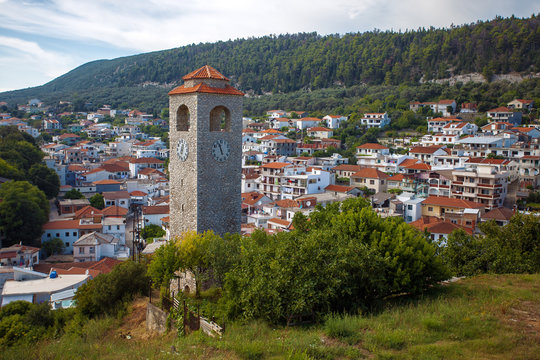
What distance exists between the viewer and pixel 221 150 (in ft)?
49.9

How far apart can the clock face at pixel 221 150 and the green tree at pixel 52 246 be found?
2429 centimetres

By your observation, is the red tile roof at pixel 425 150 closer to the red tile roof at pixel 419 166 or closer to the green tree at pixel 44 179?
the red tile roof at pixel 419 166

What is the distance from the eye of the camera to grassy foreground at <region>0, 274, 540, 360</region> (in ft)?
23.8

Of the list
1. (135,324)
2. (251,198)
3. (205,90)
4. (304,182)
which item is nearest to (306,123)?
(304,182)

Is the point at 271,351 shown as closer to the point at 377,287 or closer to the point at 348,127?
the point at 377,287

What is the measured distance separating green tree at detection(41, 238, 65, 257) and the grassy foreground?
989 inches

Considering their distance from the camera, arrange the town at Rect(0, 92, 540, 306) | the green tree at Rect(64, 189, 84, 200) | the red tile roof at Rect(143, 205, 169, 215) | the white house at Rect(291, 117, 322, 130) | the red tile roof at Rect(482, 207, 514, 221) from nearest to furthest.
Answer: the red tile roof at Rect(482, 207, 514, 221), the town at Rect(0, 92, 540, 306), the red tile roof at Rect(143, 205, 169, 215), the green tree at Rect(64, 189, 84, 200), the white house at Rect(291, 117, 322, 130)

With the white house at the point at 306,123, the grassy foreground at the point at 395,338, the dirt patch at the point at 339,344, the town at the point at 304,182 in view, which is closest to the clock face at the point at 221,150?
the town at the point at 304,182

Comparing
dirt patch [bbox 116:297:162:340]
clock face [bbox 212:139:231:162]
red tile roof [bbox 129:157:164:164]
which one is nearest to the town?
red tile roof [bbox 129:157:164:164]

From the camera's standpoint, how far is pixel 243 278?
1000 cm

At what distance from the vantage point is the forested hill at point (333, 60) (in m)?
88.8

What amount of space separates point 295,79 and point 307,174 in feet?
248

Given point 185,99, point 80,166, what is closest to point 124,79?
point 80,166

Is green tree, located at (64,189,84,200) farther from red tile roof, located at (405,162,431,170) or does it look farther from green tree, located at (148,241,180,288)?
green tree, located at (148,241,180,288)
